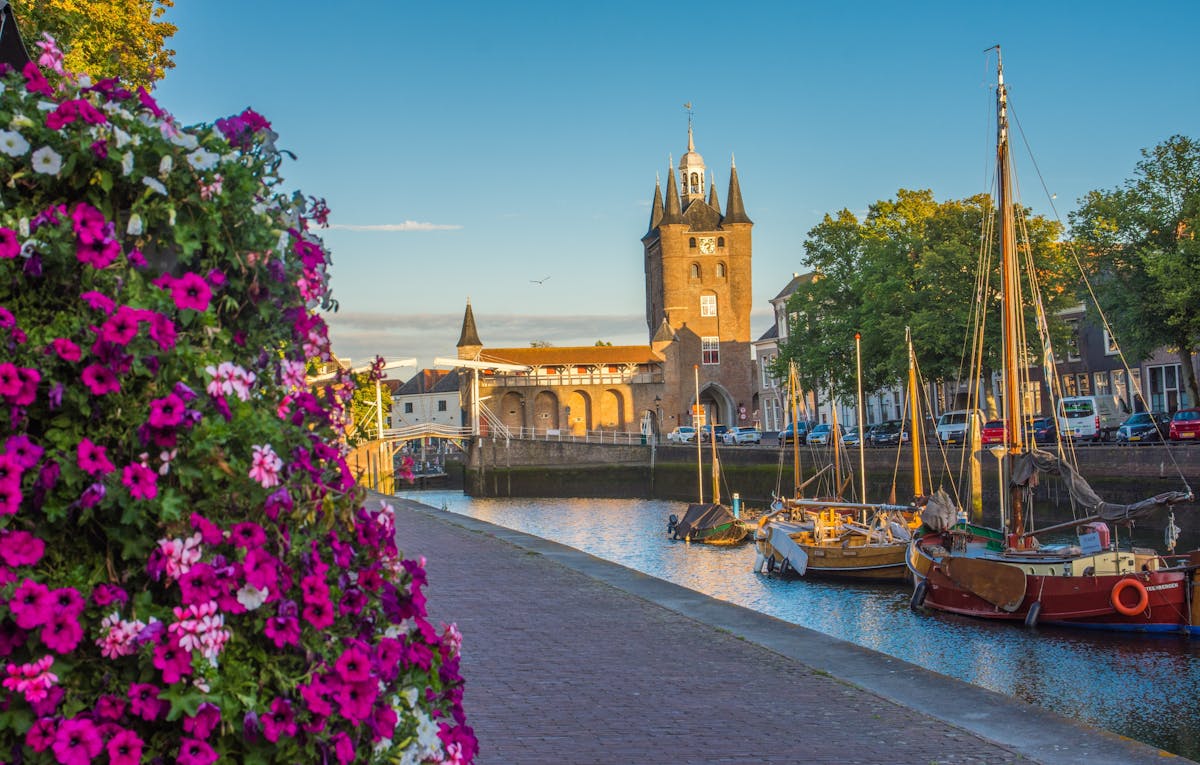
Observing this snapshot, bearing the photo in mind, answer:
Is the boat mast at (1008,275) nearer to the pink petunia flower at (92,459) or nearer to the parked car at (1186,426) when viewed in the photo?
the parked car at (1186,426)

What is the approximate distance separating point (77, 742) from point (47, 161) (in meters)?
1.66

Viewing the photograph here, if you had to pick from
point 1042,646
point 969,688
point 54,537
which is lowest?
point 1042,646

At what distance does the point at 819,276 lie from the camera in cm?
5747

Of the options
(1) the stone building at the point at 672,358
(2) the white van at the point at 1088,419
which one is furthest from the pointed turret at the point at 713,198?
(2) the white van at the point at 1088,419

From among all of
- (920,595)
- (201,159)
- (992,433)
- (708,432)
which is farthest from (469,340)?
(201,159)

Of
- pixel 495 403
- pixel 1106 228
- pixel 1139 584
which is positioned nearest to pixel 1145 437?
pixel 1106 228

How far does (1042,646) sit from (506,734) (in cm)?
1572

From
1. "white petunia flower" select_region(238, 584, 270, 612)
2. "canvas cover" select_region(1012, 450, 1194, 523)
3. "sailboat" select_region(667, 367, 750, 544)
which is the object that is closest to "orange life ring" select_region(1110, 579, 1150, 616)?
"canvas cover" select_region(1012, 450, 1194, 523)

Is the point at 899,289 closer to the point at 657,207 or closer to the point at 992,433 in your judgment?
the point at 992,433

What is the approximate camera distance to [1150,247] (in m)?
38.1

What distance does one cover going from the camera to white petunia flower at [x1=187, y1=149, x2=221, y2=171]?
3802 mm

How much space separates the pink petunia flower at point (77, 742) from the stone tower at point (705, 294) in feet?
317

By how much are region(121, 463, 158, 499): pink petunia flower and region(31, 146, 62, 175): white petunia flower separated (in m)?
0.91

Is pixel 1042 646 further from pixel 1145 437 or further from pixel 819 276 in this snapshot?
pixel 819 276
